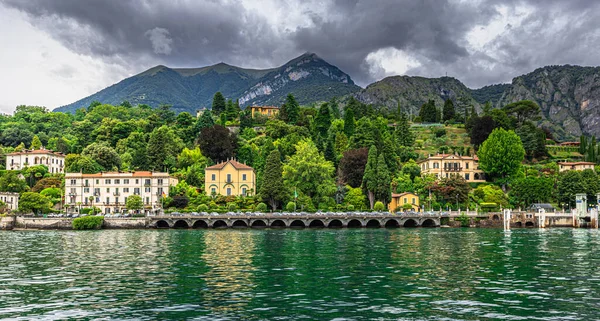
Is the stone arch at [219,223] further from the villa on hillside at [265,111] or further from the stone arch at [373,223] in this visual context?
the villa on hillside at [265,111]

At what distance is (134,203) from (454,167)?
63.1 meters

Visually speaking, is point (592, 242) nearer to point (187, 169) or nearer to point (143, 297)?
point (143, 297)

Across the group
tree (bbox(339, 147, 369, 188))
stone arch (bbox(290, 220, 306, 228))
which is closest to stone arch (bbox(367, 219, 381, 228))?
stone arch (bbox(290, 220, 306, 228))

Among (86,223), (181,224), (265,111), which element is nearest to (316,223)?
(181,224)

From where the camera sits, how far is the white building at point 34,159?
12250 cm

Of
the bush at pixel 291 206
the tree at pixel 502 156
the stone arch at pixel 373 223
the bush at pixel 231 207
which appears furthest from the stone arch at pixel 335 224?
the tree at pixel 502 156

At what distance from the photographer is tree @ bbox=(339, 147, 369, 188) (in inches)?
4139

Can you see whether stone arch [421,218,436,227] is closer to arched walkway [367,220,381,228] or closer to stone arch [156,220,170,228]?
arched walkway [367,220,381,228]

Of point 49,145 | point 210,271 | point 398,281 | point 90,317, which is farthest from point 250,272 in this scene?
point 49,145

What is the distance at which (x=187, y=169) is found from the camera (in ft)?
389

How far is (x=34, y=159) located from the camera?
122438mm

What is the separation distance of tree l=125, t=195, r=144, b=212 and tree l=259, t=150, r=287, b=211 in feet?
74.2

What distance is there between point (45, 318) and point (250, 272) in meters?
13.9

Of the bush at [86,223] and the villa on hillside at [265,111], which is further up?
the villa on hillside at [265,111]
